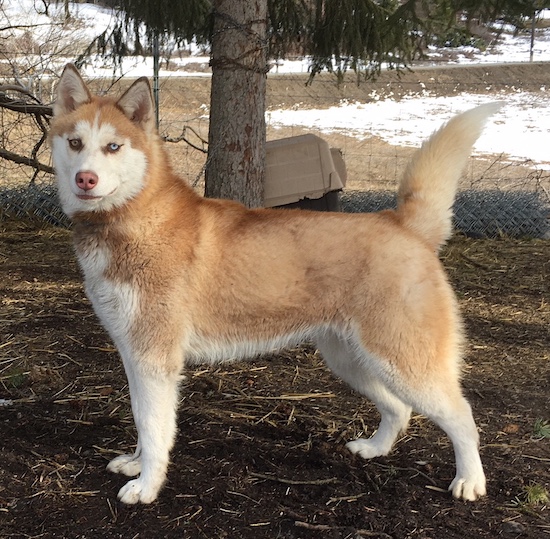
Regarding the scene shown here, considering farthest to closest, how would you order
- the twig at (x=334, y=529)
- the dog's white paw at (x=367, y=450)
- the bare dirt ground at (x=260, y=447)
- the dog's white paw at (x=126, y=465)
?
the dog's white paw at (x=367, y=450), the dog's white paw at (x=126, y=465), the bare dirt ground at (x=260, y=447), the twig at (x=334, y=529)

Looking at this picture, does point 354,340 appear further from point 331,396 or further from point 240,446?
point 331,396

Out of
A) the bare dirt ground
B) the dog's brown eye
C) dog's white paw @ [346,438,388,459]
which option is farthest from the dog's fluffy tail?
the dog's brown eye

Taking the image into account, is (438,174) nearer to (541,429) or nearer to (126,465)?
(541,429)

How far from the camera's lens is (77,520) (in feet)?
Result: 9.40

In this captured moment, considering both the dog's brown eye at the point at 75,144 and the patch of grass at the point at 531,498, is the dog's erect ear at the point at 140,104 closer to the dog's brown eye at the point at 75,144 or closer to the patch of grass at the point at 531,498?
the dog's brown eye at the point at 75,144

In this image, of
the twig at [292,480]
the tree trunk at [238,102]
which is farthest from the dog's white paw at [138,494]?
the tree trunk at [238,102]

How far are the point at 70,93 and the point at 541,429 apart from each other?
2.99m

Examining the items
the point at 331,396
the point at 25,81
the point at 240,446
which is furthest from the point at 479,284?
the point at 25,81

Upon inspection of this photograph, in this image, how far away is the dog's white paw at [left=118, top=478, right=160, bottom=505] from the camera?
2979mm

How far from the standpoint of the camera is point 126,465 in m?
3.22

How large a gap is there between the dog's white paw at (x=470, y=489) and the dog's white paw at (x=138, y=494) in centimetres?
138

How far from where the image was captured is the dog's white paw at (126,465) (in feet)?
10.5

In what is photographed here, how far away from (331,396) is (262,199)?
223 cm

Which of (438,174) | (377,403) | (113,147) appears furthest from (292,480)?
(113,147)
